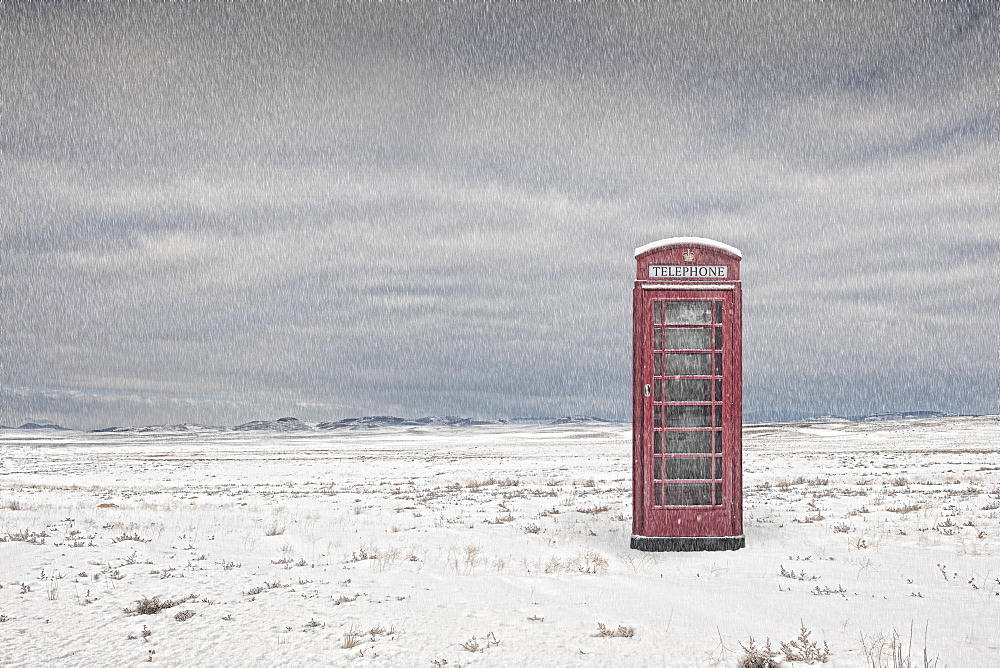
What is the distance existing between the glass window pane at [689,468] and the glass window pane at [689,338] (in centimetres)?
164

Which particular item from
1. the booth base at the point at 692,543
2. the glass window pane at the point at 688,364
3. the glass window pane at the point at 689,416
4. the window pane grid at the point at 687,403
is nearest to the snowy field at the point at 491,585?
the booth base at the point at 692,543

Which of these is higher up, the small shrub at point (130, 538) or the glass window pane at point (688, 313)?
the glass window pane at point (688, 313)

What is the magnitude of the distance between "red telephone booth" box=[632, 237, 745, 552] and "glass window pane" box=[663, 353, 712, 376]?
0.05 ft

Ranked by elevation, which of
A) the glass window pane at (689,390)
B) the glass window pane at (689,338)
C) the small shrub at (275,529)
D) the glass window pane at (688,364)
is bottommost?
the small shrub at (275,529)

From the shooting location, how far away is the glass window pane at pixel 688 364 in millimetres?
11164

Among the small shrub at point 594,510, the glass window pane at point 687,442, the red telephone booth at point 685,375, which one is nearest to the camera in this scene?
the red telephone booth at point 685,375

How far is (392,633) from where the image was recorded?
21.2 ft

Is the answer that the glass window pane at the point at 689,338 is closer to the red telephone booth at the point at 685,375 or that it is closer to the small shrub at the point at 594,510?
the red telephone booth at the point at 685,375

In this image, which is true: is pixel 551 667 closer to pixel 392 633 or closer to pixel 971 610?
pixel 392 633

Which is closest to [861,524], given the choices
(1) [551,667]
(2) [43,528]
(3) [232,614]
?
(1) [551,667]

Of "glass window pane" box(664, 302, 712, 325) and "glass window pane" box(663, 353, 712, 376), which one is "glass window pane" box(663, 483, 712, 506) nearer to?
"glass window pane" box(663, 353, 712, 376)

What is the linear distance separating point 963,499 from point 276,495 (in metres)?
16.8

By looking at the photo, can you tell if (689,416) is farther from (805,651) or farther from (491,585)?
(805,651)

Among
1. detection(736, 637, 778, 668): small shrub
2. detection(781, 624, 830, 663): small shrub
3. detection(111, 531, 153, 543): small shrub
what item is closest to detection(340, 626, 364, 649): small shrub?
detection(736, 637, 778, 668): small shrub
